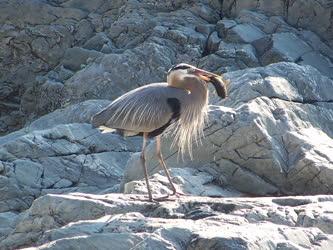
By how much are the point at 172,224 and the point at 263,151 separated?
415cm

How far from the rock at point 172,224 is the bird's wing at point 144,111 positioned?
0.80 metres

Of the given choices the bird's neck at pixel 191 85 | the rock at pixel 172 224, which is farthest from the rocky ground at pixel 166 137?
the bird's neck at pixel 191 85

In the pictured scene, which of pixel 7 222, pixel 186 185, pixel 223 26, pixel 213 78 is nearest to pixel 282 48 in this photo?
pixel 223 26

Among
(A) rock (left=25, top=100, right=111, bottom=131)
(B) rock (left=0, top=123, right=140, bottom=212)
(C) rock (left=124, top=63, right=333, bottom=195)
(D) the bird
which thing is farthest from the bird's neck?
(A) rock (left=25, top=100, right=111, bottom=131)

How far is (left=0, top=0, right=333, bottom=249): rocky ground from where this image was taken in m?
6.46

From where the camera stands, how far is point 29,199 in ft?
39.3

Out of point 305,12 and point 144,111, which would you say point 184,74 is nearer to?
point 144,111

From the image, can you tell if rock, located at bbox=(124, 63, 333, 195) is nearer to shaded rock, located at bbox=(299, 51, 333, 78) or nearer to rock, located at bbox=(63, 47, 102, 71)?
shaded rock, located at bbox=(299, 51, 333, 78)

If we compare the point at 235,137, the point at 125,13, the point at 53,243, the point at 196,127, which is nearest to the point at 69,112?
the point at 125,13

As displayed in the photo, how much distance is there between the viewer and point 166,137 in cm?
1052

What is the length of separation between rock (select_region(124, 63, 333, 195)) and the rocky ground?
0.02 m

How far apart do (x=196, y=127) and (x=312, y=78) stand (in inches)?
177

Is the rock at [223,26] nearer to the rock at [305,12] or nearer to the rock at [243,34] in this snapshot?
the rock at [243,34]

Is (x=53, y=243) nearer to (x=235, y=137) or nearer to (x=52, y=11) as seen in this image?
(x=235, y=137)
